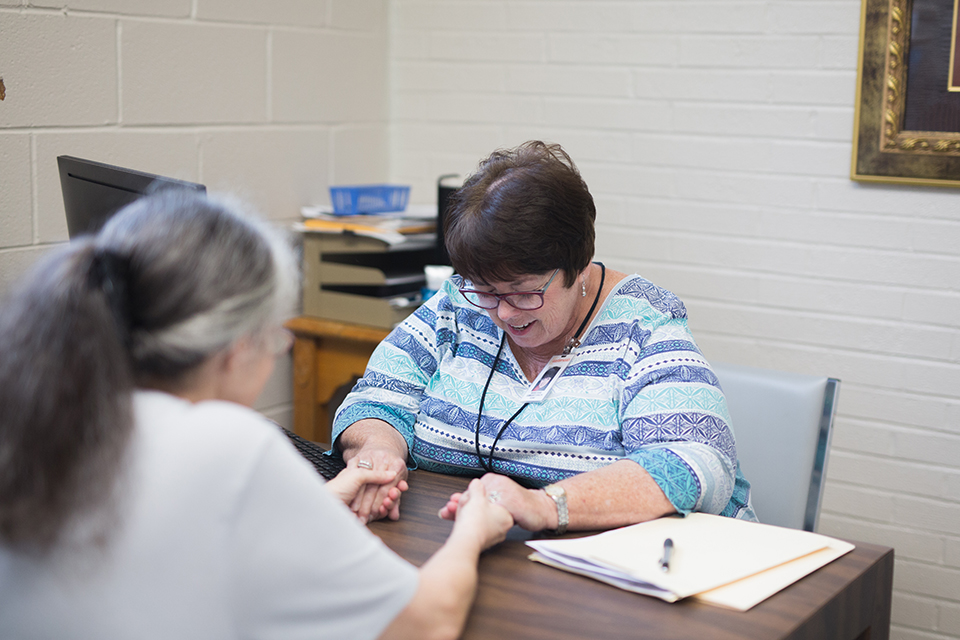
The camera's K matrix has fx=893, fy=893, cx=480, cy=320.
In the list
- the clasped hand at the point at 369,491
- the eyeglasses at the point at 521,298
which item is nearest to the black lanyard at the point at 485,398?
the eyeglasses at the point at 521,298

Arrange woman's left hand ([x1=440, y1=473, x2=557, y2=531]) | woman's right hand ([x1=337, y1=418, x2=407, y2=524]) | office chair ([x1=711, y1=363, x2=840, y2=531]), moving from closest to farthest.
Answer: woman's left hand ([x1=440, y1=473, x2=557, y2=531]) < woman's right hand ([x1=337, y1=418, x2=407, y2=524]) < office chair ([x1=711, y1=363, x2=840, y2=531])

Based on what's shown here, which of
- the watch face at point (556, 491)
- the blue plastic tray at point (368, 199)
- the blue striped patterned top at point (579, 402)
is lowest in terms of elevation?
the watch face at point (556, 491)

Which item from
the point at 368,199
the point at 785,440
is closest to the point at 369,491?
the point at 785,440

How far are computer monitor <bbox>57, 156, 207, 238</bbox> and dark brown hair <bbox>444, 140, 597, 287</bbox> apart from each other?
1.58 ft

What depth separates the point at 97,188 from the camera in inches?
56.9

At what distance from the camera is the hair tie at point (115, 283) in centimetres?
83

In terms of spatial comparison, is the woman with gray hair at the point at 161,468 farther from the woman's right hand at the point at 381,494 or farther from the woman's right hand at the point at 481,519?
the woman's right hand at the point at 381,494

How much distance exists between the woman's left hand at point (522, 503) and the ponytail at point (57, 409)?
1.95 ft

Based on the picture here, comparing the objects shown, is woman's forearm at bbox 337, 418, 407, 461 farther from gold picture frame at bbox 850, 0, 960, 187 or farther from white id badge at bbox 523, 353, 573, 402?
gold picture frame at bbox 850, 0, 960, 187

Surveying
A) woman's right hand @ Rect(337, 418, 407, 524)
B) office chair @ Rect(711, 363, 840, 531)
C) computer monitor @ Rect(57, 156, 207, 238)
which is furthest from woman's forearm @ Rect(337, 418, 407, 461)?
office chair @ Rect(711, 363, 840, 531)

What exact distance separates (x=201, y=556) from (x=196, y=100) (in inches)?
71.5

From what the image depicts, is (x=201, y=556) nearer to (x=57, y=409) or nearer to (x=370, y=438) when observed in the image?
(x=57, y=409)

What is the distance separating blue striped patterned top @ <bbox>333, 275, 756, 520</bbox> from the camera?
141cm

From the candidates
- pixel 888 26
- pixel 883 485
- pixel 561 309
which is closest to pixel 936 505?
pixel 883 485
